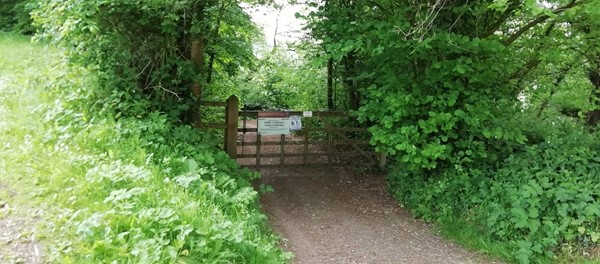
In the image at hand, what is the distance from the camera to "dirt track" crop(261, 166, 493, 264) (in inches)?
235

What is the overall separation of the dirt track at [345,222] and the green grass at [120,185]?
0.90 meters

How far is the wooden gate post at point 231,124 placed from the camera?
8.16 m

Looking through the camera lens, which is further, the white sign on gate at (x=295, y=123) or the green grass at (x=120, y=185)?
the white sign on gate at (x=295, y=123)

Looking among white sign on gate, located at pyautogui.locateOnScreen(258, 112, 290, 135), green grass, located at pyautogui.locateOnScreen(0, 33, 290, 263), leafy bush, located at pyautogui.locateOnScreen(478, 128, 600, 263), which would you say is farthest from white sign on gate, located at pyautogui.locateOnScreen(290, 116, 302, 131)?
leafy bush, located at pyautogui.locateOnScreen(478, 128, 600, 263)

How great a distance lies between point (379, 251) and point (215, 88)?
6222 mm

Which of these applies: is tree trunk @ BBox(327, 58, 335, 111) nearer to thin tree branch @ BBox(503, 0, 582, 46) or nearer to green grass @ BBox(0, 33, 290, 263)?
thin tree branch @ BBox(503, 0, 582, 46)

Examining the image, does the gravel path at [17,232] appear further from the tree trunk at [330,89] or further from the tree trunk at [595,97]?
the tree trunk at [330,89]

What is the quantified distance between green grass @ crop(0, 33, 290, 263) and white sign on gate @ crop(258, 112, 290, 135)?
224cm

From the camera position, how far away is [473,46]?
6.25 m

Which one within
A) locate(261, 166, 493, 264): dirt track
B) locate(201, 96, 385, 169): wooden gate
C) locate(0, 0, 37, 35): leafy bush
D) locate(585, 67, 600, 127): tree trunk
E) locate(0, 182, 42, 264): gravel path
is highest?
locate(0, 0, 37, 35): leafy bush

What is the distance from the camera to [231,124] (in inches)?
324

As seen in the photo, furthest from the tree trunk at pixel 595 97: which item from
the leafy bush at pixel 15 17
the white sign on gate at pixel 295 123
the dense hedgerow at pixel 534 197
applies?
the leafy bush at pixel 15 17

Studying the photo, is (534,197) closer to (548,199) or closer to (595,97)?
(548,199)

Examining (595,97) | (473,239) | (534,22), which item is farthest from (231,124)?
(595,97)
